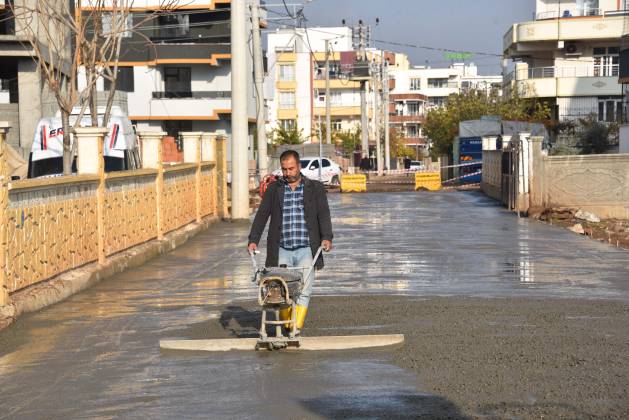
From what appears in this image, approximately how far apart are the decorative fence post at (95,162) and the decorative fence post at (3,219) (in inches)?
163

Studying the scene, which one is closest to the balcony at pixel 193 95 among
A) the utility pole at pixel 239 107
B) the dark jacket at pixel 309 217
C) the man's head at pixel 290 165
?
the utility pole at pixel 239 107

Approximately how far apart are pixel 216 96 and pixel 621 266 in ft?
176

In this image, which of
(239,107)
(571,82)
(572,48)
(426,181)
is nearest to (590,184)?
(239,107)

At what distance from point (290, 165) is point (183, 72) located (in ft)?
201

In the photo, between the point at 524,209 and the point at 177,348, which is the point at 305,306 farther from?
the point at 524,209

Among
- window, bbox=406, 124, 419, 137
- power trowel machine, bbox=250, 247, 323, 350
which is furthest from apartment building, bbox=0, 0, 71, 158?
window, bbox=406, 124, 419, 137

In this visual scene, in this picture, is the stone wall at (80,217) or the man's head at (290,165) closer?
the man's head at (290,165)

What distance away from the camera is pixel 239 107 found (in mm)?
29188

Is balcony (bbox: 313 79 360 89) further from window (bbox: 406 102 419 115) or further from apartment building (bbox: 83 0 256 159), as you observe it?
apartment building (bbox: 83 0 256 159)

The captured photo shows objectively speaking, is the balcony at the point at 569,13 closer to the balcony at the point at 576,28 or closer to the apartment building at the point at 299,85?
the balcony at the point at 576,28

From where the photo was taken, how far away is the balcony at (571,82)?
73312 millimetres

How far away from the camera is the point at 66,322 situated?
12.6 metres

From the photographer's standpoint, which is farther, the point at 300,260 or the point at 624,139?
the point at 624,139

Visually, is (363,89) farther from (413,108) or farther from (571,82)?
(413,108)
